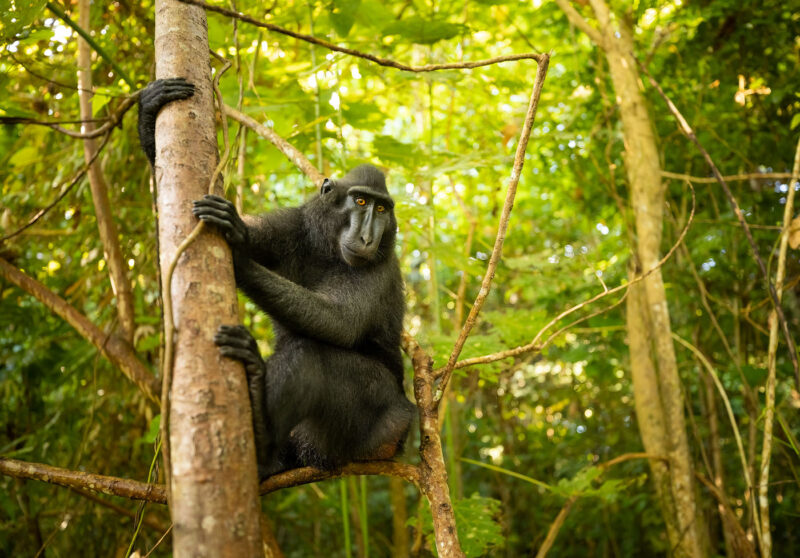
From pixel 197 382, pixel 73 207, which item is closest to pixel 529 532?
pixel 73 207

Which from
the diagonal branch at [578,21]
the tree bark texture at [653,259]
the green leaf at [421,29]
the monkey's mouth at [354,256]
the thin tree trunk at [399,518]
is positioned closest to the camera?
the monkey's mouth at [354,256]

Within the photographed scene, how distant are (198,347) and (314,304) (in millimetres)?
1707

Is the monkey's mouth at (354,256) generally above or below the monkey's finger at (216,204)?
above

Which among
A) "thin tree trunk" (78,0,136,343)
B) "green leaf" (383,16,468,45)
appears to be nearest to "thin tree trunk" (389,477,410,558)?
"thin tree trunk" (78,0,136,343)

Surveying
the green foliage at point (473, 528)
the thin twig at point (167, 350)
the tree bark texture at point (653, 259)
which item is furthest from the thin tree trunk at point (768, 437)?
the thin twig at point (167, 350)

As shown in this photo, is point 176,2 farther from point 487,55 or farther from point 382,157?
point 487,55

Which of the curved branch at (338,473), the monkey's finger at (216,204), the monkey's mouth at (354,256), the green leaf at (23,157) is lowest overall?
the curved branch at (338,473)

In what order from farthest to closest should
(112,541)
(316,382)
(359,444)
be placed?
(112,541) → (359,444) → (316,382)

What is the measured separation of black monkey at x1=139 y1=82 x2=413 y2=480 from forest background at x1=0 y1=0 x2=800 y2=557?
72 cm

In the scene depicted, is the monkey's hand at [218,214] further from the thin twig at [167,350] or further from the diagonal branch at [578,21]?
the diagonal branch at [578,21]

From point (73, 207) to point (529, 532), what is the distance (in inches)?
335

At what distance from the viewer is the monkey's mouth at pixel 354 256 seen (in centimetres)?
431

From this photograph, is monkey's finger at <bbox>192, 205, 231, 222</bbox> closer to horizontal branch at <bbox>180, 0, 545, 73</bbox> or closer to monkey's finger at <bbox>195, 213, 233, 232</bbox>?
monkey's finger at <bbox>195, 213, 233, 232</bbox>

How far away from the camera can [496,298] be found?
11.3 metres
